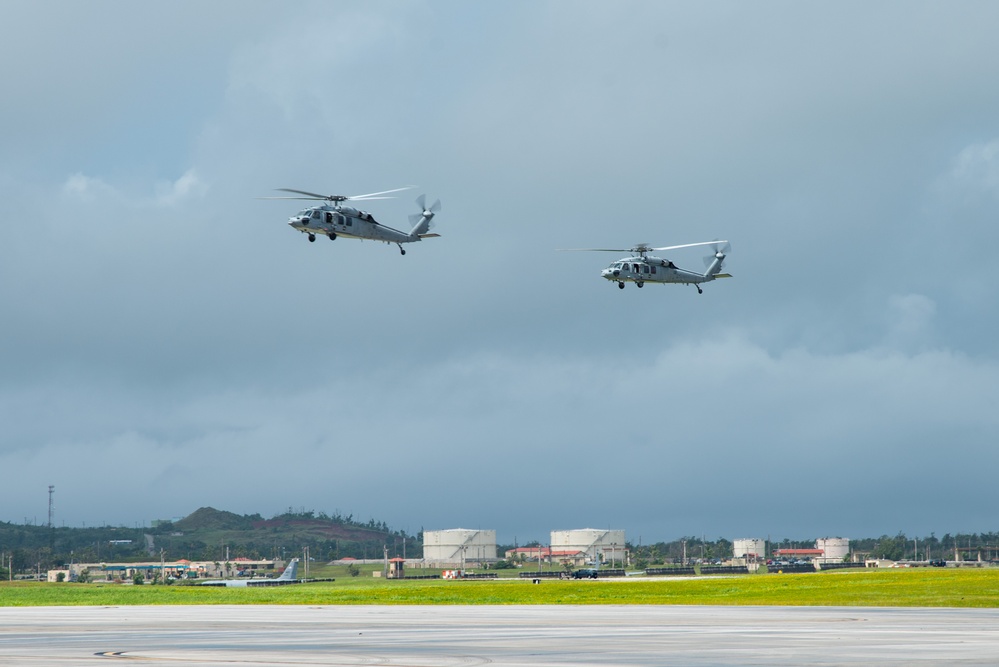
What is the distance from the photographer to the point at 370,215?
290 ft

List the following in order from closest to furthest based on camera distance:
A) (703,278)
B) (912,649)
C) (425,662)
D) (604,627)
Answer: (425,662), (912,649), (604,627), (703,278)

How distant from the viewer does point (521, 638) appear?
41.3m

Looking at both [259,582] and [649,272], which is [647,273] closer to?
[649,272]

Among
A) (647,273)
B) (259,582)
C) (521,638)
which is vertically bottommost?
(259,582)

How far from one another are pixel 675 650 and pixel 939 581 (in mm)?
68259

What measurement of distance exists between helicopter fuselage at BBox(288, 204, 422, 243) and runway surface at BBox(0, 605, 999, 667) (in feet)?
95.4

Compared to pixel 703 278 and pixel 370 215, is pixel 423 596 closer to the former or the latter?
pixel 370 215

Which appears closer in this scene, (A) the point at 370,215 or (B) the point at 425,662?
(B) the point at 425,662

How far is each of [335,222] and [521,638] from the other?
4884 cm

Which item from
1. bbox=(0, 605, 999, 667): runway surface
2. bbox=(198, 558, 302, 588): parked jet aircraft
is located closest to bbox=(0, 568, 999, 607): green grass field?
bbox=(0, 605, 999, 667): runway surface

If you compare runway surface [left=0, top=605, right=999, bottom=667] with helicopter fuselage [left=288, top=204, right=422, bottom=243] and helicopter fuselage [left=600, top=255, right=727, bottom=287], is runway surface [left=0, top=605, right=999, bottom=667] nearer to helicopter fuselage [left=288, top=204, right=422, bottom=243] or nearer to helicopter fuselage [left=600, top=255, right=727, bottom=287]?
helicopter fuselage [left=288, top=204, right=422, bottom=243]

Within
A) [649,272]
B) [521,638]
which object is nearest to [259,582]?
[649,272]

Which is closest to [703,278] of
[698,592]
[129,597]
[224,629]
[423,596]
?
[698,592]

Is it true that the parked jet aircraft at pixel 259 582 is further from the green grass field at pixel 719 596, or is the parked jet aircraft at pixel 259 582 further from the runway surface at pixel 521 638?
the runway surface at pixel 521 638
